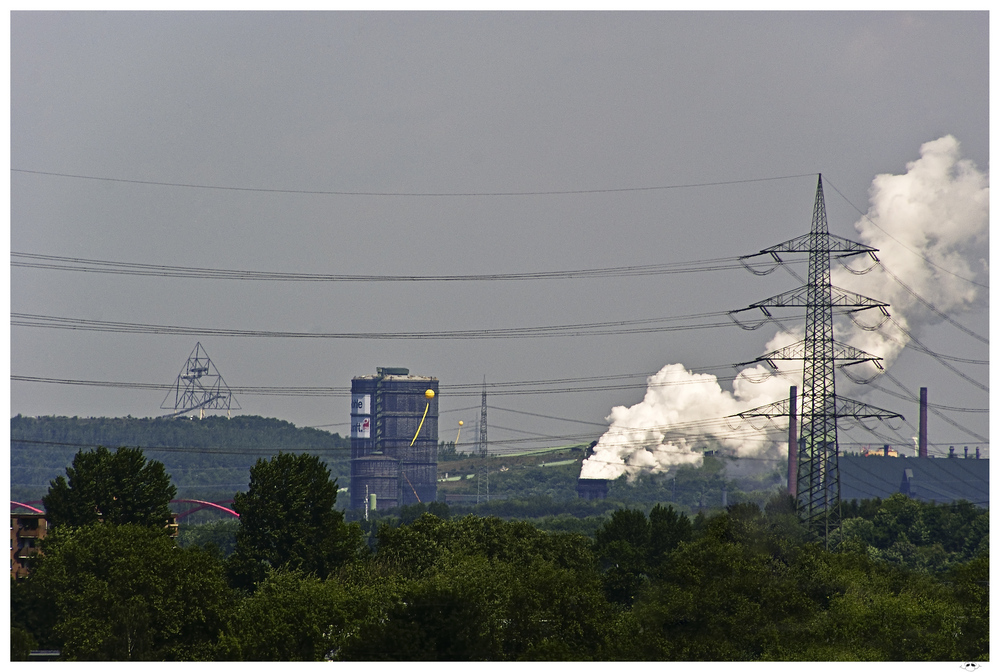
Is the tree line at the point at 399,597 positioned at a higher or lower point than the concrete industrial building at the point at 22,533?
higher

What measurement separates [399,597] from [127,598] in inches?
566

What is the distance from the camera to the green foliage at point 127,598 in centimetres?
5878

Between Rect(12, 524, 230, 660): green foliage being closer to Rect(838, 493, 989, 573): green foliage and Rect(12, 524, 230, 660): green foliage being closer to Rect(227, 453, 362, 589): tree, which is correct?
Rect(227, 453, 362, 589): tree

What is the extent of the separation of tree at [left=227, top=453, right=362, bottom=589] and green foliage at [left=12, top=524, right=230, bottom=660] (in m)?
12.3

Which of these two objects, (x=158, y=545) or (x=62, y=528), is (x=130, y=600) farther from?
(x=62, y=528)

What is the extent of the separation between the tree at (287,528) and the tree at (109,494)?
580 centimetres

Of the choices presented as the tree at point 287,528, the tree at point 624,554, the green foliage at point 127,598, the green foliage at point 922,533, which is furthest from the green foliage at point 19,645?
the green foliage at point 922,533

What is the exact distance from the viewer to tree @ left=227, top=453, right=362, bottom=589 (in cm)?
7831

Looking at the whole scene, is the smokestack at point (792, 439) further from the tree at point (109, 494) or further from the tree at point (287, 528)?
the tree at point (109, 494)

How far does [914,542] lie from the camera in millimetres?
143000

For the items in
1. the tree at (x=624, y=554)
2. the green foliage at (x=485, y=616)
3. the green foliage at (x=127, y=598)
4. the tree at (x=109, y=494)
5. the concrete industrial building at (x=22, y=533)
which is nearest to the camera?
the green foliage at (x=485, y=616)

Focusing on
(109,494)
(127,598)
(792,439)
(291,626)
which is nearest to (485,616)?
(291,626)

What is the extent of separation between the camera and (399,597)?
59031 mm

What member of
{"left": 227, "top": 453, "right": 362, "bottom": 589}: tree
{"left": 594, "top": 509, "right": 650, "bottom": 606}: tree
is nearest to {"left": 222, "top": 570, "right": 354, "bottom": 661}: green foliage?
{"left": 227, "top": 453, "right": 362, "bottom": 589}: tree
